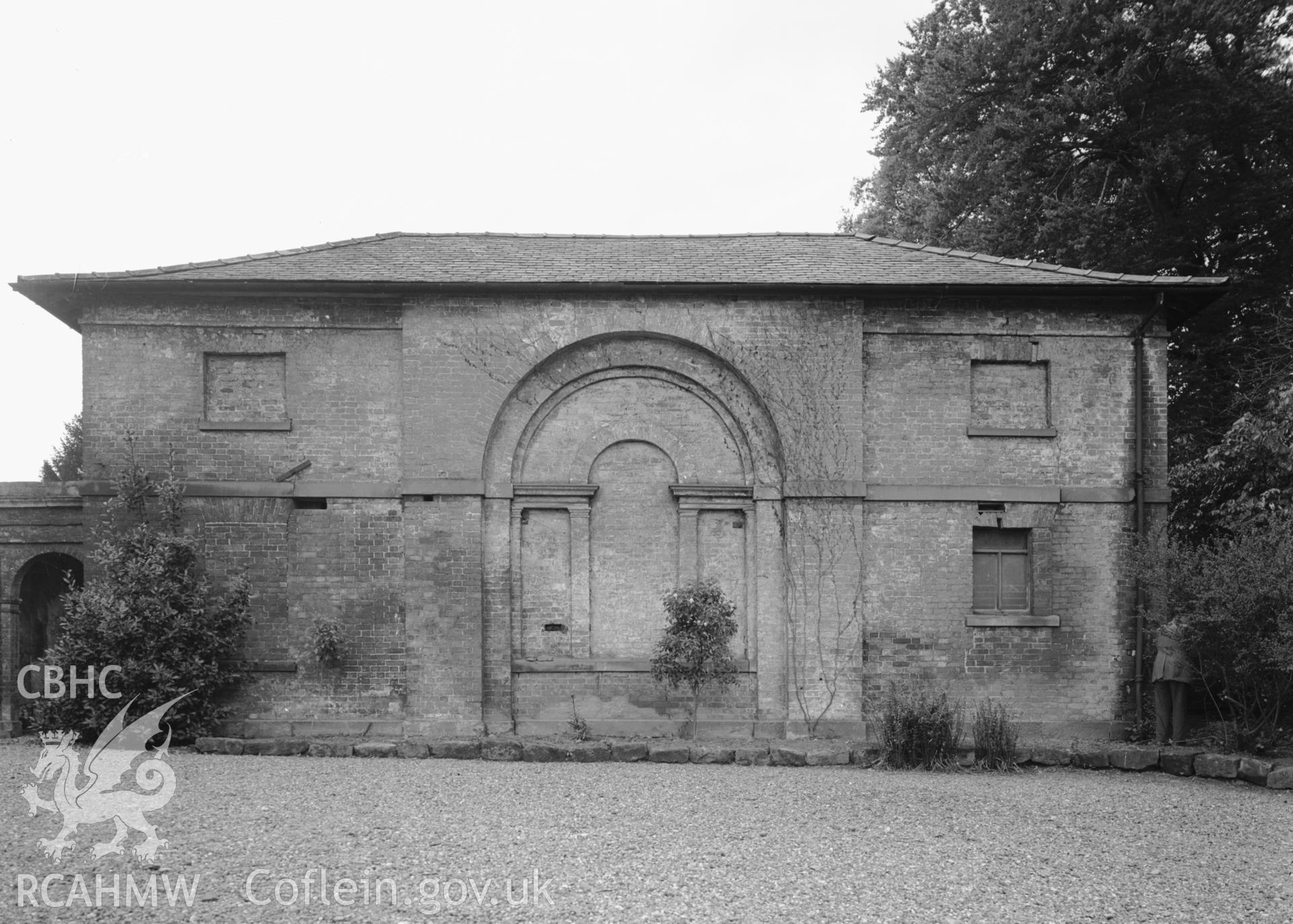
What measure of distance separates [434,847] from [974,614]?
858cm

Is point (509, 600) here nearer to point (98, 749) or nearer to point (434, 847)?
point (98, 749)

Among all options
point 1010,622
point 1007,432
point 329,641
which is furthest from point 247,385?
point 1010,622

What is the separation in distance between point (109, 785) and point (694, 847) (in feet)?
17.3

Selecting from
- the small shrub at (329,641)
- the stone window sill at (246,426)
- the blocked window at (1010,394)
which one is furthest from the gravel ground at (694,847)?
the blocked window at (1010,394)

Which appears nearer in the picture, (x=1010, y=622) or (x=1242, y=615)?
(x=1242, y=615)

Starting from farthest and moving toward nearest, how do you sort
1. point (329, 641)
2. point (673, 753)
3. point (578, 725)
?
point (329, 641) → point (578, 725) → point (673, 753)

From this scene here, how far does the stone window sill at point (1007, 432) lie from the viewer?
13.3 metres

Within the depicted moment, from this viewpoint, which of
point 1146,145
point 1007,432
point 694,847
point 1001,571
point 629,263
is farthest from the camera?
point 1146,145

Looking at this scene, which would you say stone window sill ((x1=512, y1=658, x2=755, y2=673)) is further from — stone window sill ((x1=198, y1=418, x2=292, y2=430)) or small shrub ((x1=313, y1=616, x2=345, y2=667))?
stone window sill ((x1=198, y1=418, x2=292, y2=430))

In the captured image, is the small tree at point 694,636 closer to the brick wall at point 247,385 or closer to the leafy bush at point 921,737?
the leafy bush at point 921,737

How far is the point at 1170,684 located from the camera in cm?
1253

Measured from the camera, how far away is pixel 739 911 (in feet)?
20.0

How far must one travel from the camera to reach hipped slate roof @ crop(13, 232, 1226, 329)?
1282 cm

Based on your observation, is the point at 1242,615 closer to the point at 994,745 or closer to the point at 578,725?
the point at 994,745
